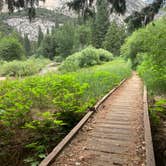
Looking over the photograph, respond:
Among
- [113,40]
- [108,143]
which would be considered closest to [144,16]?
[108,143]

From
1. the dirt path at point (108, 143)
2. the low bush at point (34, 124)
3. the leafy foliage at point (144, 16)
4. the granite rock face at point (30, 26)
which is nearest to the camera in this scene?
the dirt path at point (108, 143)

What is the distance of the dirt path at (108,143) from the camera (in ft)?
12.9

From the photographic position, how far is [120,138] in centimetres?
492

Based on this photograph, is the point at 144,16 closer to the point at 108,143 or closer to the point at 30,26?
the point at 108,143

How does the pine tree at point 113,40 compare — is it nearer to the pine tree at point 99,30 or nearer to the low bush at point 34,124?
the pine tree at point 99,30

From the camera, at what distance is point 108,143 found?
15.2 feet

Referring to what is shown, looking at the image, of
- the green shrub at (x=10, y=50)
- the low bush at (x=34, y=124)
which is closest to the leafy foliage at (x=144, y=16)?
the low bush at (x=34, y=124)

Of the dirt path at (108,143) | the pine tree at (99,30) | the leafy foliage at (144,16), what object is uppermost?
the pine tree at (99,30)

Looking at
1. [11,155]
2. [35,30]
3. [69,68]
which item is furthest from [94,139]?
[35,30]

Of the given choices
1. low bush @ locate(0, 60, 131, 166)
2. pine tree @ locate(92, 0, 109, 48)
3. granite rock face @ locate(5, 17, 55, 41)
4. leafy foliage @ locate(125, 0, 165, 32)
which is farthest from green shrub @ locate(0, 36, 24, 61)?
granite rock face @ locate(5, 17, 55, 41)

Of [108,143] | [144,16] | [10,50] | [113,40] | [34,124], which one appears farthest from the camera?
[10,50]

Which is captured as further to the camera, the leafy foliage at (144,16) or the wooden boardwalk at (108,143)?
the leafy foliage at (144,16)

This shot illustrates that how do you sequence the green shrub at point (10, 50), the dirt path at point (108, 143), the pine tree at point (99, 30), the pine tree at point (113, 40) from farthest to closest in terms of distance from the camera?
the green shrub at point (10, 50)
the pine tree at point (99, 30)
the pine tree at point (113, 40)
the dirt path at point (108, 143)

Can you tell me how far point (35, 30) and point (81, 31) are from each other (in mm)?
114135
